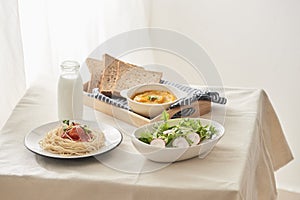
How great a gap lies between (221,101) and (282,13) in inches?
37.5

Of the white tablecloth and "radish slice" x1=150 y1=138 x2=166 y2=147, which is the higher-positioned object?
"radish slice" x1=150 y1=138 x2=166 y2=147

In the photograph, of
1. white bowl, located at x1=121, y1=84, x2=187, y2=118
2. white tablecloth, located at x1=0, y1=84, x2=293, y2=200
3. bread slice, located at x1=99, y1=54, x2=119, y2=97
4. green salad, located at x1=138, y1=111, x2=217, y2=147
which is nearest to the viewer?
white tablecloth, located at x1=0, y1=84, x2=293, y2=200

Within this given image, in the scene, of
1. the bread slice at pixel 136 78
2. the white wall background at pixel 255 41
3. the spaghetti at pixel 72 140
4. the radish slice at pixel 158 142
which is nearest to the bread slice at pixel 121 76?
the bread slice at pixel 136 78

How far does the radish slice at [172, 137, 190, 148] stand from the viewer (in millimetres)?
1457

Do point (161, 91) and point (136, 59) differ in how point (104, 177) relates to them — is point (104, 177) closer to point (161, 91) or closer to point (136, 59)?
point (161, 91)

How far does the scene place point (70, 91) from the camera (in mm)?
1731

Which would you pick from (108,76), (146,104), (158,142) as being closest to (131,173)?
(158,142)

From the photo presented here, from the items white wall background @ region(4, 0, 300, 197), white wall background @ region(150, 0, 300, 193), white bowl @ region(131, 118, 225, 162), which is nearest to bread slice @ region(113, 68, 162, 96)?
white bowl @ region(131, 118, 225, 162)

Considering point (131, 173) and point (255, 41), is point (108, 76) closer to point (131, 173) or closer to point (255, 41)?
point (131, 173)

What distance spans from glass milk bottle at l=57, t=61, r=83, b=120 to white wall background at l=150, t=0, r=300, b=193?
1180mm

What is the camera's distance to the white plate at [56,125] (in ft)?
4.91

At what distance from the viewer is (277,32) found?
2.67 metres

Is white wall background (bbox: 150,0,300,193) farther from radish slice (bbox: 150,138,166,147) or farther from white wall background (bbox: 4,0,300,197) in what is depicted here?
radish slice (bbox: 150,138,166,147)

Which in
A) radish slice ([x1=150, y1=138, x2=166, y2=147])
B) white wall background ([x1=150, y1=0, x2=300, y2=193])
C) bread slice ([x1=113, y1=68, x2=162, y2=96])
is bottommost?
white wall background ([x1=150, y1=0, x2=300, y2=193])
